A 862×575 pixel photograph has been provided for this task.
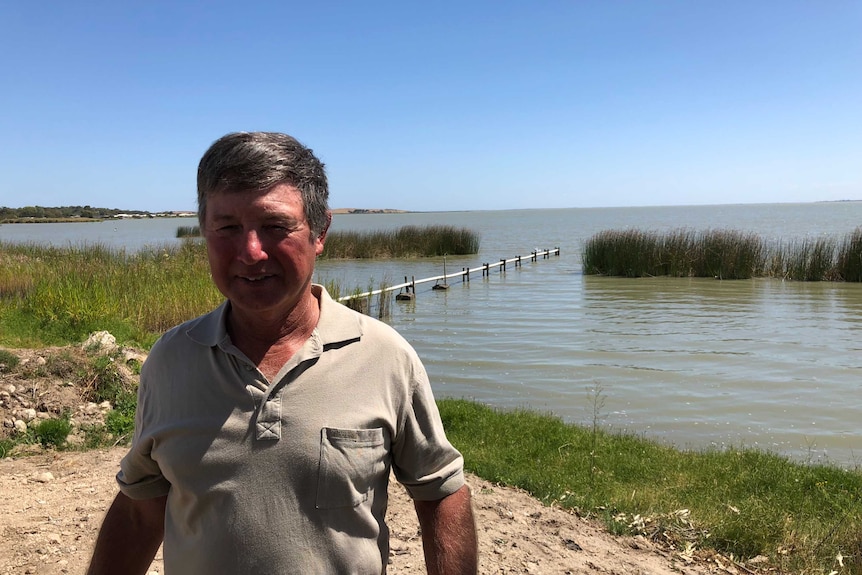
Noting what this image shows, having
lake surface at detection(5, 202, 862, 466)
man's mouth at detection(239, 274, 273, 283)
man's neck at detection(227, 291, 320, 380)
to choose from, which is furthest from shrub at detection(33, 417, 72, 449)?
lake surface at detection(5, 202, 862, 466)

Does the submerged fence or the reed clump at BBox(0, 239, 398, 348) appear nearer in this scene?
the reed clump at BBox(0, 239, 398, 348)

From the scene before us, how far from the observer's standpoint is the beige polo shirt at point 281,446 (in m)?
1.44

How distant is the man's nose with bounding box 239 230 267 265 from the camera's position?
1469 mm

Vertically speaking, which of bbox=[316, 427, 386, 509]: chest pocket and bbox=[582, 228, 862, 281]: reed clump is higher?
bbox=[316, 427, 386, 509]: chest pocket

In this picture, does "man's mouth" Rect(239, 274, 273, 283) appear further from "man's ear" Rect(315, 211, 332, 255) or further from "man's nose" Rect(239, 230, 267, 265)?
"man's ear" Rect(315, 211, 332, 255)

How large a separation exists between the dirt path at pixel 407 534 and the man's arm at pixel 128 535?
2.15m

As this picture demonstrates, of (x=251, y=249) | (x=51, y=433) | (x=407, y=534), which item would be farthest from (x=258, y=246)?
(x=51, y=433)

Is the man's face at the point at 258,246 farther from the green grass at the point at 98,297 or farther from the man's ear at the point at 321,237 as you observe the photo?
the green grass at the point at 98,297

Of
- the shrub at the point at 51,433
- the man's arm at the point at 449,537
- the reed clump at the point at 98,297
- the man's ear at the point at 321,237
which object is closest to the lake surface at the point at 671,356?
the reed clump at the point at 98,297

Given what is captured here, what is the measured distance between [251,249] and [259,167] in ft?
0.61

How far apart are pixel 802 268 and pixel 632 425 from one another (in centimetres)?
1817

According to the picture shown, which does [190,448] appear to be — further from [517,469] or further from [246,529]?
[517,469]

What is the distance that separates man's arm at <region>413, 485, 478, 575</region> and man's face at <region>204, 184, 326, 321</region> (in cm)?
63

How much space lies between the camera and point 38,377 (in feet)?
20.7
